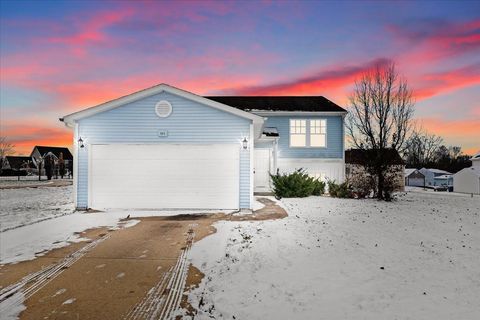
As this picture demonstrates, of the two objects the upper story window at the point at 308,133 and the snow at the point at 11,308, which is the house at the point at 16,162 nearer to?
the upper story window at the point at 308,133

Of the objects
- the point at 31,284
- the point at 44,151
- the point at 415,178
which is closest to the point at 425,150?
the point at 415,178

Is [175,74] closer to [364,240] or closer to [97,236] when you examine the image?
[97,236]

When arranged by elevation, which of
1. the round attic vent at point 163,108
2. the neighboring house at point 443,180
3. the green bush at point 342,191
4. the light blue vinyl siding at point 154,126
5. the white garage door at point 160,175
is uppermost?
the round attic vent at point 163,108

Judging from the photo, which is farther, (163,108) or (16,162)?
(16,162)

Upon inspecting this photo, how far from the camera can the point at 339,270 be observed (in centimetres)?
513

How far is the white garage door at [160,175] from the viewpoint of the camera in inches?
467

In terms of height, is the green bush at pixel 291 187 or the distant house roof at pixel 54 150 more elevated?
the distant house roof at pixel 54 150

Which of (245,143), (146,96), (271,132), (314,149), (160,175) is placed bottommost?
(160,175)

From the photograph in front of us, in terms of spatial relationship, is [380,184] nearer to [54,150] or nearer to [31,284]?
[31,284]

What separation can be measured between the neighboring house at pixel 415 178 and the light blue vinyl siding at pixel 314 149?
36.1 m

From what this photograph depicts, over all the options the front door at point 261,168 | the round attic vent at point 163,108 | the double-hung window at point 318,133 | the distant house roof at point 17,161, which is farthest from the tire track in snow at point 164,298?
the distant house roof at point 17,161

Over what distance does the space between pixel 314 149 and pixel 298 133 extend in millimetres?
1500

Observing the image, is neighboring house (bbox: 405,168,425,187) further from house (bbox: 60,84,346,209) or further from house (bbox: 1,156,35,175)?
house (bbox: 1,156,35,175)

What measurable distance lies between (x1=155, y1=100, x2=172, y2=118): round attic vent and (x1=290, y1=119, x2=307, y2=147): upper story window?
10.5 metres
